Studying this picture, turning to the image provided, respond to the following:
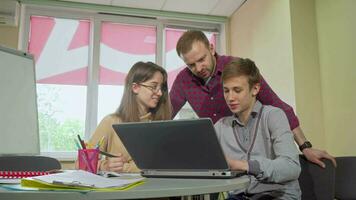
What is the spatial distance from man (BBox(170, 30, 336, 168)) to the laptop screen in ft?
1.98

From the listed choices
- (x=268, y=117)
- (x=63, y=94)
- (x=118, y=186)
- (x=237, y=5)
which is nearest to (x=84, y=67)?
(x=63, y=94)

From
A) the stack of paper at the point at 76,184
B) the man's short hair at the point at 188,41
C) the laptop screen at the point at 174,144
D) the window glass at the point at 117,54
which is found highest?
the window glass at the point at 117,54

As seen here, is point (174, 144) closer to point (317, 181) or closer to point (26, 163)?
point (317, 181)

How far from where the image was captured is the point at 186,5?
3.39 metres

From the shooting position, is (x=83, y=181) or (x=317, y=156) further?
(x=317, y=156)

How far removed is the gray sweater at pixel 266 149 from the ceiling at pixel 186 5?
7.16 ft

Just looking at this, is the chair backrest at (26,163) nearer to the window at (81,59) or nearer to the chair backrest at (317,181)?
the chair backrest at (317,181)

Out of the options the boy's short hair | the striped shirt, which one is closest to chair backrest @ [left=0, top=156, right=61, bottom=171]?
the striped shirt

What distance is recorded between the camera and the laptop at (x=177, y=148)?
2.82 ft

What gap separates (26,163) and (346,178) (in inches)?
61.0

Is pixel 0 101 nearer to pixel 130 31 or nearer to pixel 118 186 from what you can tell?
pixel 118 186

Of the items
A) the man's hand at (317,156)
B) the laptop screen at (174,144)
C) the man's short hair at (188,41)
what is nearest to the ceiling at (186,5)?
the man's short hair at (188,41)

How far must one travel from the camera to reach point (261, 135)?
126 cm

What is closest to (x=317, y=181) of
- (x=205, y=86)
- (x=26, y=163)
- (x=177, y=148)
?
(x=177, y=148)
